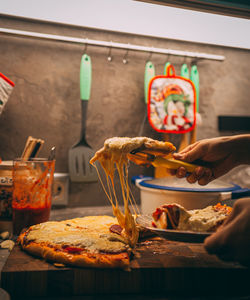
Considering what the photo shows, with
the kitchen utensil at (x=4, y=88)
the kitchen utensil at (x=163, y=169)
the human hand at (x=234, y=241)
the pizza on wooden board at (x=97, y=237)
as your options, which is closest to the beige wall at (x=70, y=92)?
the kitchen utensil at (x=163, y=169)

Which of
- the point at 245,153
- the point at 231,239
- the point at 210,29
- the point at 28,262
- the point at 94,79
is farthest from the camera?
the point at 94,79

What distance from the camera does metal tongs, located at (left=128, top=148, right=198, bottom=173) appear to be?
0.75 m

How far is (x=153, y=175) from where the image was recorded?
4.75 ft

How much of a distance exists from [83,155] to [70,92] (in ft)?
1.11

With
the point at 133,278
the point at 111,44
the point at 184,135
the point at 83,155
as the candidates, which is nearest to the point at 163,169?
the point at 184,135

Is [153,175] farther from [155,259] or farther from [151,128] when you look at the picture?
[155,259]

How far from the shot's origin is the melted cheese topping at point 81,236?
25.6 inches

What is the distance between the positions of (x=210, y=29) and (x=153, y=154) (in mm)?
834

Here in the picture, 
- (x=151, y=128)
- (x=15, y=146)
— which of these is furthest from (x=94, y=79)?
(x=15, y=146)

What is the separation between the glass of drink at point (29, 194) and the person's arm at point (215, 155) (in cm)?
47

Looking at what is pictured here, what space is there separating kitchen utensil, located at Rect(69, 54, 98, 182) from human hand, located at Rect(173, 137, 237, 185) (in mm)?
532

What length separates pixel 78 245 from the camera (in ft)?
2.14

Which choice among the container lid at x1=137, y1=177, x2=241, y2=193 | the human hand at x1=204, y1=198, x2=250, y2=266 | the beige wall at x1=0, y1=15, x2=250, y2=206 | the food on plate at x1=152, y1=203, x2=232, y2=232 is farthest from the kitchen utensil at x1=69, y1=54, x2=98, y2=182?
the human hand at x1=204, y1=198, x2=250, y2=266

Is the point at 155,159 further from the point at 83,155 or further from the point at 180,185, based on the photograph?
the point at 83,155
